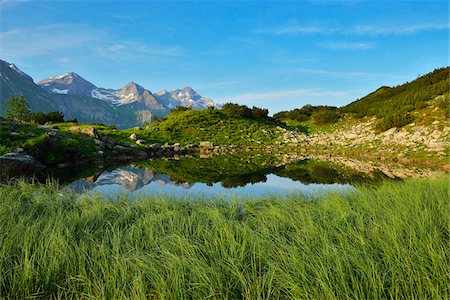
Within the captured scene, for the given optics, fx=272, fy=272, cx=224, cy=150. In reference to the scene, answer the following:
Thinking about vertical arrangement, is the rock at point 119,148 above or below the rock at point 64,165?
above

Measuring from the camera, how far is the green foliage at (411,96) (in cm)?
3281

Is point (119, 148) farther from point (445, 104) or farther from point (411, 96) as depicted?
point (411, 96)

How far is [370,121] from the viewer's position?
124 ft

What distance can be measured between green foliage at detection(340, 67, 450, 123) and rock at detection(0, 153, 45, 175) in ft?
119

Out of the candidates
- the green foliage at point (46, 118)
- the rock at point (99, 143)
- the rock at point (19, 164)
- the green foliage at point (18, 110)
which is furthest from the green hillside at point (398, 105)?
the green foliage at point (18, 110)

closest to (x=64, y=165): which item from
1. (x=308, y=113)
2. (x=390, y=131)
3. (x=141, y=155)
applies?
(x=141, y=155)

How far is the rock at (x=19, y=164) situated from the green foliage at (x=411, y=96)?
3639cm

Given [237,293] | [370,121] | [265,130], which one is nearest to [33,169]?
[237,293]

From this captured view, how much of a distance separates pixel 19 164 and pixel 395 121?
35.4m

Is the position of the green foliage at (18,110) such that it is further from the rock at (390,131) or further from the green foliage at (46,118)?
the rock at (390,131)

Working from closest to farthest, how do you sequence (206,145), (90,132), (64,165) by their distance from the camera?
(64,165) → (90,132) → (206,145)

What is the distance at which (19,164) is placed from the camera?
59.9 ft

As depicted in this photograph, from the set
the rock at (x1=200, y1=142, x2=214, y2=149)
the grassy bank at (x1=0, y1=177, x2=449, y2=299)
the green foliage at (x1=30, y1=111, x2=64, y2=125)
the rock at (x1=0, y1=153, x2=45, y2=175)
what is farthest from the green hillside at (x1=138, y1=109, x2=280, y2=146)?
the grassy bank at (x1=0, y1=177, x2=449, y2=299)

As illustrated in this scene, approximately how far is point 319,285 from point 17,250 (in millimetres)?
4992
